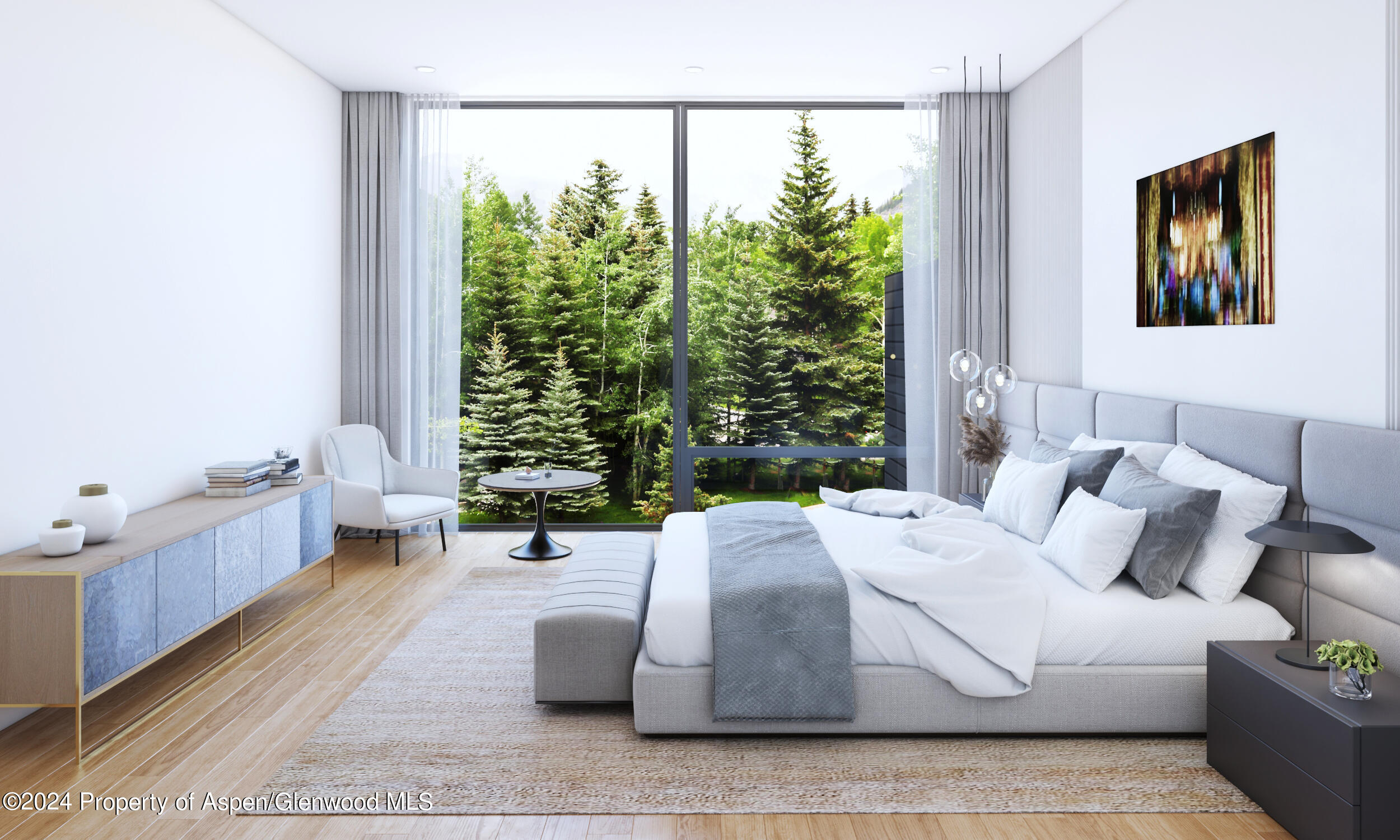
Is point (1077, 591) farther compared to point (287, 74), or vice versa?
point (287, 74)

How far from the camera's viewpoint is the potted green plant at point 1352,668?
Result: 6.97 ft

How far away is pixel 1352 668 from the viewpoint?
217 cm

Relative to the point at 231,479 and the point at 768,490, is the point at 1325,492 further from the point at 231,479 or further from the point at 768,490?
the point at 231,479

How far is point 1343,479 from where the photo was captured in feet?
8.35

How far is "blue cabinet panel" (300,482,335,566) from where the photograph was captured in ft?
13.8

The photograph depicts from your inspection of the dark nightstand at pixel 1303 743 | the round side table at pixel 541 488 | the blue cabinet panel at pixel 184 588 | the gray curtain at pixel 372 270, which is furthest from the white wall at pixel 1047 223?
the blue cabinet panel at pixel 184 588

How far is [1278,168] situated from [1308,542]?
5.00 feet

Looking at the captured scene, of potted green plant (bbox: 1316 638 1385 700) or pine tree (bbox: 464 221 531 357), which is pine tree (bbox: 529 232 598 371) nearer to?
pine tree (bbox: 464 221 531 357)

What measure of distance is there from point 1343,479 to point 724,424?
4.21 metres

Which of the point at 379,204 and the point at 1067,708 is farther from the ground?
the point at 379,204

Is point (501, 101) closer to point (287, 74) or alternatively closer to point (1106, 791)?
point (287, 74)

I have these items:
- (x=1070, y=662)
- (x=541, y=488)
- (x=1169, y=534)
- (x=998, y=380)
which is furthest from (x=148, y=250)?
(x=1169, y=534)

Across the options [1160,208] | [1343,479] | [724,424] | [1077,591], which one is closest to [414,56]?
[724,424]

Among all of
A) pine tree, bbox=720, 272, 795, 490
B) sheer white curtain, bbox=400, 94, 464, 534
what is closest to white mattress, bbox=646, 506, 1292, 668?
sheer white curtain, bbox=400, 94, 464, 534
